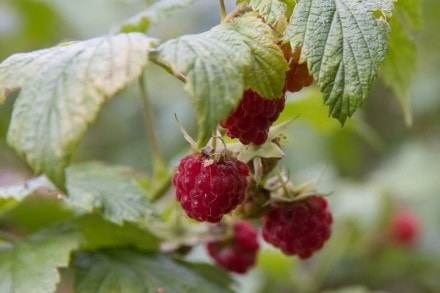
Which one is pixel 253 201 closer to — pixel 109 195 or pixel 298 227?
pixel 298 227

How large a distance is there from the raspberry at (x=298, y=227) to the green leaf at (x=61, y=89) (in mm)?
495

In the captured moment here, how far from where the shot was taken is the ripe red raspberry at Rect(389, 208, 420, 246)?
3.55m

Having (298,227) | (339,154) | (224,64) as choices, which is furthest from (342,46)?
(339,154)

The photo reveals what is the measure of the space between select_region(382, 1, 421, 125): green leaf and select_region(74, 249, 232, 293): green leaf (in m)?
0.59

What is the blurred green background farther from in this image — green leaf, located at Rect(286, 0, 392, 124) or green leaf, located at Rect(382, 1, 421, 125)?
green leaf, located at Rect(286, 0, 392, 124)

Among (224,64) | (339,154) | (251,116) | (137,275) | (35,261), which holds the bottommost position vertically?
(339,154)

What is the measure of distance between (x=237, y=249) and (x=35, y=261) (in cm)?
48

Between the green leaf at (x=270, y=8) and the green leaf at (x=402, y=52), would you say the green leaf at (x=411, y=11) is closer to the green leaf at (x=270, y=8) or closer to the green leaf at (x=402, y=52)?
the green leaf at (x=402, y=52)

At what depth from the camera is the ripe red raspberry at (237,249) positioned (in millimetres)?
1816

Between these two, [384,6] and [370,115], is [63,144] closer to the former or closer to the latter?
[384,6]

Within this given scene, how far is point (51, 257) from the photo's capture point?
1562 mm

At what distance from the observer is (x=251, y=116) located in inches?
50.1

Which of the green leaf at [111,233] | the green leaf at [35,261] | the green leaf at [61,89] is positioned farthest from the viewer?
the green leaf at [111,233]

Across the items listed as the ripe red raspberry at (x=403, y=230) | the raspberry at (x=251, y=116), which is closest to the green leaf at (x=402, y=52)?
the raspberry at (x=251, y=116)
